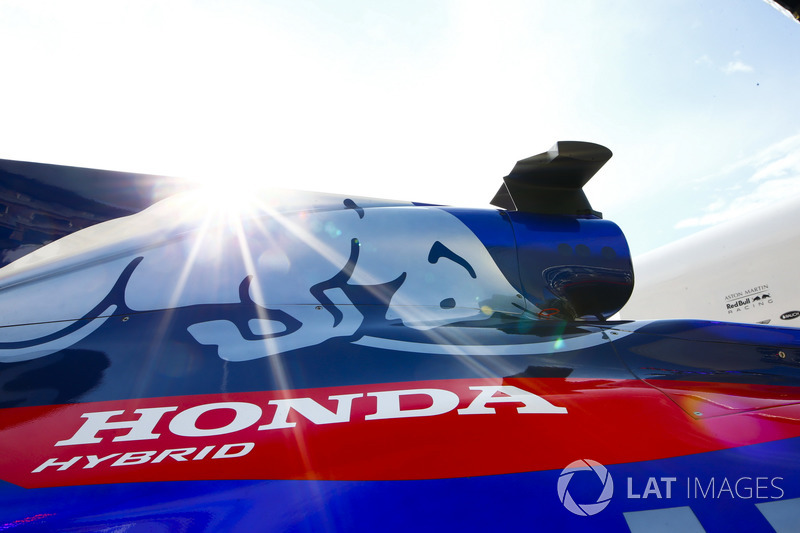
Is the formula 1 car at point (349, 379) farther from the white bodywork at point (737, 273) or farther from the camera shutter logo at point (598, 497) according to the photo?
the white bodywork at point (737, 273)

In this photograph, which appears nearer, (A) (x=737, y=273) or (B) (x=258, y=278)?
(B) (x=258, y=278)

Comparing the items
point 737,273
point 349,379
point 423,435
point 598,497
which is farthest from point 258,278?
point 737,273

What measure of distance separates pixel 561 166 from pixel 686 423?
1.33m

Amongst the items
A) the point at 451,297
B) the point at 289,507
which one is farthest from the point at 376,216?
the point at 289,507

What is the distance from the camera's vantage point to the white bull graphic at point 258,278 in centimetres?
148

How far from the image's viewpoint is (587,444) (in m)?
1.16

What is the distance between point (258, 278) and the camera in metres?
1.67

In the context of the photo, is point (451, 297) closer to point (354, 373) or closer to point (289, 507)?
point (354, 373)

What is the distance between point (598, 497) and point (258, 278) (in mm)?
1267

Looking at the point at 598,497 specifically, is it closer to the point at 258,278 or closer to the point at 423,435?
the point at 423,435

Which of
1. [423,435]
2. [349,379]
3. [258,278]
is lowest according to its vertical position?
[423,435]

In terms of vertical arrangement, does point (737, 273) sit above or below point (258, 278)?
below

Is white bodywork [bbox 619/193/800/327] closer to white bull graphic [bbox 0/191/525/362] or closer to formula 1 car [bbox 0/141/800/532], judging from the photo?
formula 1 car [bbox 0/141/800/532]

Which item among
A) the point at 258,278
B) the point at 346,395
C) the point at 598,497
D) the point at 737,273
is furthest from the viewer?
the point at 737,273
